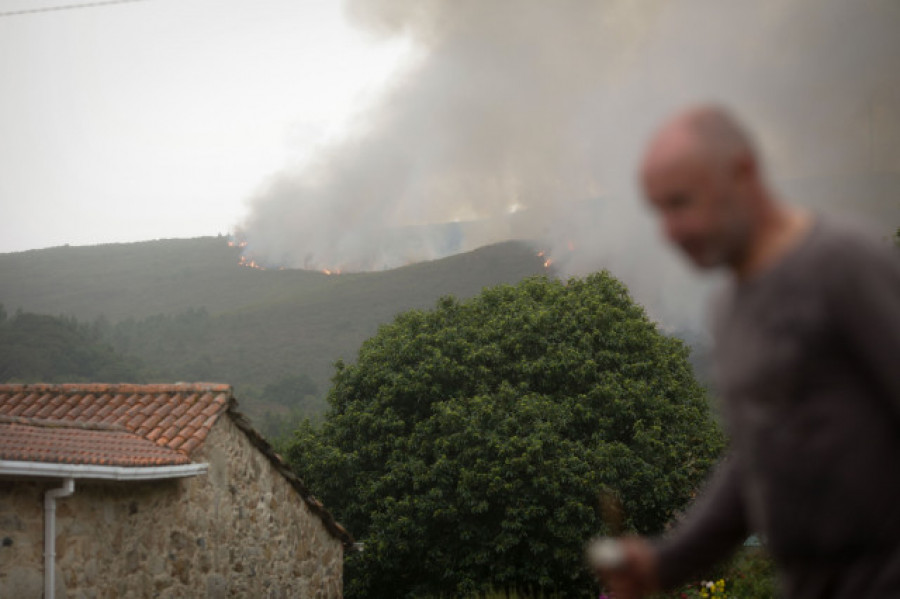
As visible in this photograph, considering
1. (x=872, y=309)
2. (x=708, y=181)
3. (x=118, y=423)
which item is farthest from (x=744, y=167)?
(x=118, y=423)

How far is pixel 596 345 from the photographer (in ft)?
77.6

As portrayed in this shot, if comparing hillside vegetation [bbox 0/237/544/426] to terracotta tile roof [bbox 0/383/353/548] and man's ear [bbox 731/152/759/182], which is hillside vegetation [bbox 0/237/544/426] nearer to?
Result: terracotta tile roof [bbox 0/383/353/548]

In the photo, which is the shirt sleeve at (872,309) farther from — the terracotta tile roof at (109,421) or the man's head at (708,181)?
the terracotta tile roof at (109,421)

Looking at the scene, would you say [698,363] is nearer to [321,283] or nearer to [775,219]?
[321,283]

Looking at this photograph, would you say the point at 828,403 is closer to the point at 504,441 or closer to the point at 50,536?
the point at 50,536

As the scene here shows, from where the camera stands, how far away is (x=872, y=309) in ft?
4.22

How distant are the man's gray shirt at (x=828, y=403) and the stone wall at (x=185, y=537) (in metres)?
10.2

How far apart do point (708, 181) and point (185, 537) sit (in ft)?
41.8

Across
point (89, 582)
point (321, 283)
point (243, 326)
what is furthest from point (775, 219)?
point (321, 283)

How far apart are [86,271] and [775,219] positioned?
452 feet

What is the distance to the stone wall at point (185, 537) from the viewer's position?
403 inches

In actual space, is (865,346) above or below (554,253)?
below

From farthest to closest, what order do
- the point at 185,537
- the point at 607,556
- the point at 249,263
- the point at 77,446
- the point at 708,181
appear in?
1. the point at 249,263
2. the point at 185,537
3. the point at 77,446
4. the point at 607,556
5. the point at 708,181

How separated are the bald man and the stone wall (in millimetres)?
10162
